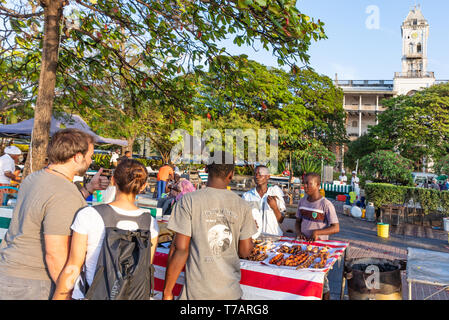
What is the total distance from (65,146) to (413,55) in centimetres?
6328

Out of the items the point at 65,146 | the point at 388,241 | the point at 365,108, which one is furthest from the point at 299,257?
the point at 365,108

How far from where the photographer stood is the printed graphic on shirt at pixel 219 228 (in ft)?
8.04

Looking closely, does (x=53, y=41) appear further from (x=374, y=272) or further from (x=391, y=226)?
(x=391, y=226)

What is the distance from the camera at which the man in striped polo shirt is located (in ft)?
13.6

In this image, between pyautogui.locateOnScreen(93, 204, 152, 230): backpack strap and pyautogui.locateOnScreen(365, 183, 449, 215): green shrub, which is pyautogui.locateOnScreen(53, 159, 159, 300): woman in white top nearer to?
pyautogui.locateOnScreen(93, 204, 152, 230): backpack strap

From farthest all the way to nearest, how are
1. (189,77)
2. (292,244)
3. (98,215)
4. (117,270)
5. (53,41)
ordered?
(189,77) < (53,41) < (292,244) < (98,215) < (117,270)

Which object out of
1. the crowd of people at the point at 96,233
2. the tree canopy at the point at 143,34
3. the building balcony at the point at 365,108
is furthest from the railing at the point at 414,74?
the crowd of people at the point at 96,233

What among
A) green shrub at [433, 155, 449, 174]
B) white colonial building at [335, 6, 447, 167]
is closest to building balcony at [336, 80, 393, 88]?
white colonial building at [335, 6, 447, 167]

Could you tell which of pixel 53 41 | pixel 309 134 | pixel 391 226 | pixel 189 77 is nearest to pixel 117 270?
pixel 53 41

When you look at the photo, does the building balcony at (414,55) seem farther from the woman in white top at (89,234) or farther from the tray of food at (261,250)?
the woman in white top at (89,234)

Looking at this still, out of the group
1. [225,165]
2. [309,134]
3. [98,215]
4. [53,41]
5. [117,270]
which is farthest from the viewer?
[309,134]

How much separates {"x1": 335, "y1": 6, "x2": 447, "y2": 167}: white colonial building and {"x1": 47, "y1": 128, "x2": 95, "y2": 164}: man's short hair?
56.9 m

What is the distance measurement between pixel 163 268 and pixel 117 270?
1.47 m

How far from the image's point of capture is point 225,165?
2643 millimetres
